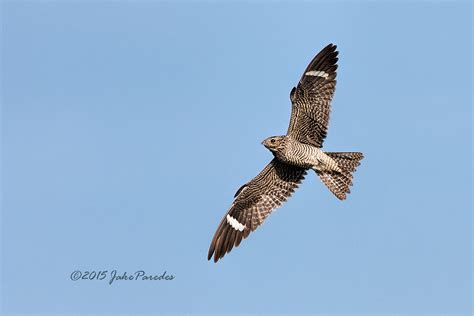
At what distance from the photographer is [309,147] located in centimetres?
1246

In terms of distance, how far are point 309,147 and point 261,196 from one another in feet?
4.94

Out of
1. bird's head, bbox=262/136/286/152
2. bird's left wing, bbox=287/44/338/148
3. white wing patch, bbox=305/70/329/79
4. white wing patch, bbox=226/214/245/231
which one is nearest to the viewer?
bird's head, bbox=262/136/286/152

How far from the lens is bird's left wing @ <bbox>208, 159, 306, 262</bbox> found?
12.8 m

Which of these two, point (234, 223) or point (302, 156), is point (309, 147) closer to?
point (302, 156)

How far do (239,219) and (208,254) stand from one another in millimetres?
1070

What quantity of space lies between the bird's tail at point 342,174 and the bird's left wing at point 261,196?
0.79 m

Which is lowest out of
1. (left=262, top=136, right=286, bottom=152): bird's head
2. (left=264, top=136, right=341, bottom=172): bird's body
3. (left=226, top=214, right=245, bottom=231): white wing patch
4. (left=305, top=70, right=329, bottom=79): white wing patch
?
(left=226, top=214, right=245, bottom=231): white wing patch

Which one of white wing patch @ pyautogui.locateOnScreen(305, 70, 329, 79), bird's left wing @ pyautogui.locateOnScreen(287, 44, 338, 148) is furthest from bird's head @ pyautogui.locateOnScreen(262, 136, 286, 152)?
white wing patch @ pyautogui.locateOnScreen(305, 70, 329, 79)

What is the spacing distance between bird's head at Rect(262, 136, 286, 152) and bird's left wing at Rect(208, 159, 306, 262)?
55 centimetres

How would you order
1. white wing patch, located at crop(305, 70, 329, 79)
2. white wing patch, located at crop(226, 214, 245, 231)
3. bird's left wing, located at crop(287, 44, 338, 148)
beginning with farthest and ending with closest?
white wing patch, located at crop(226, 214, 245, 231), white wing patch, located at crop(305, 70, 329, 79), bird's left wing, located at crop(287, 44, 338, 148)

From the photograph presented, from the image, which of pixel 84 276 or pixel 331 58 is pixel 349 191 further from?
pixel 84 276

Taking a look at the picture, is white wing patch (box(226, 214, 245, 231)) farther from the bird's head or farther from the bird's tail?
the bird's tail

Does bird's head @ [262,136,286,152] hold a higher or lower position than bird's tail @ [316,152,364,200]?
higher

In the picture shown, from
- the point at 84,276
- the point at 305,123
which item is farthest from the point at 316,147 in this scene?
the point at 84,276
